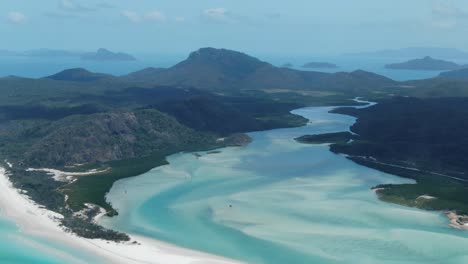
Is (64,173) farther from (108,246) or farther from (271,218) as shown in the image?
(271,218)

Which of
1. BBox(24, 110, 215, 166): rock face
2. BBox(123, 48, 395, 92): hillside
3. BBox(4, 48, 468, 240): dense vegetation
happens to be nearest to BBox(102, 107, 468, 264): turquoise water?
BBox(4, 48, 468, 240): dense vegetation

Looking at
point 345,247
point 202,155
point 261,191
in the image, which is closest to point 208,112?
point 202,155

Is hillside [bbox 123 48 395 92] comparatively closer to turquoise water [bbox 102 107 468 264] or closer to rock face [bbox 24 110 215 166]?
rock face [bbox 24 110 215 166]

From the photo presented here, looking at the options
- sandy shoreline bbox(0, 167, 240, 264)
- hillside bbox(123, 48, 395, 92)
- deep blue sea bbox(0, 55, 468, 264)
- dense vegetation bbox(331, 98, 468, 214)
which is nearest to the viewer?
sandy shoreline bbox(0, 167, 240, 264)

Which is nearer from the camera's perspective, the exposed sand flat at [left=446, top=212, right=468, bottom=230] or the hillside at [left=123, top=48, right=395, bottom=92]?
the exposed sand flat at [left=446, top=212, right=468, bottom=230]

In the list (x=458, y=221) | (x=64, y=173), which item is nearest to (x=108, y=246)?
(x=64, y=173)

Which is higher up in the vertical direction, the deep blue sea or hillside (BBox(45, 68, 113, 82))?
hillside (BBox(45, 68, 113, 82))

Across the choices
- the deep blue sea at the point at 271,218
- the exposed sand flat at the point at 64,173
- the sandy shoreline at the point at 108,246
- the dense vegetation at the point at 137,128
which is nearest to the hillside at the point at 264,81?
the dense vegetation at the point at 137,128

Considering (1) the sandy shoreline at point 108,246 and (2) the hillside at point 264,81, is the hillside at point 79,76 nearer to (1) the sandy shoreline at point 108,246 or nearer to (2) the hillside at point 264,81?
(2) the hillside at point 264,81
